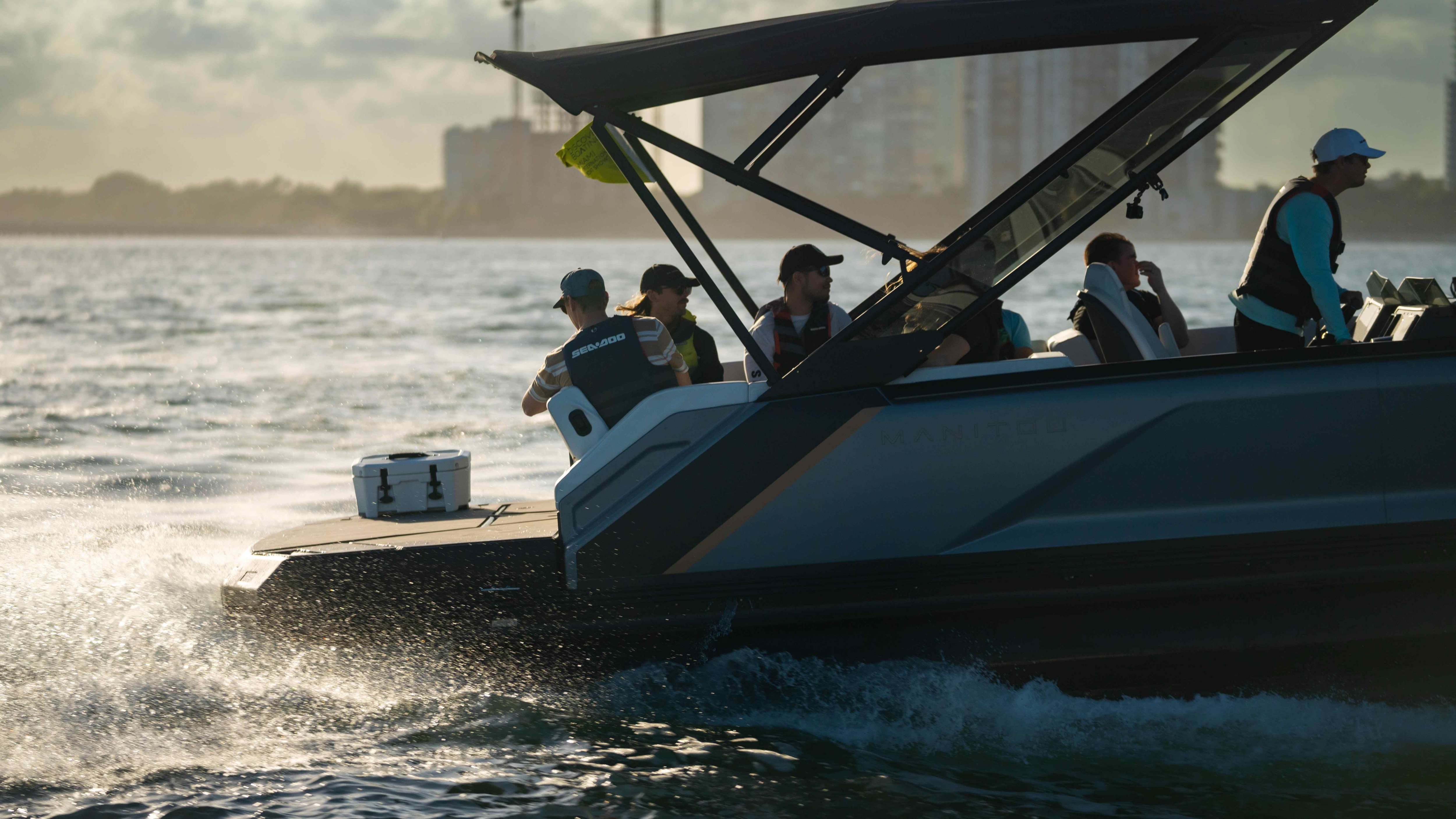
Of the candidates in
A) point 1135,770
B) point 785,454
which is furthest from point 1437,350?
point 785,454

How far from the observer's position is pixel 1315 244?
12.4ft

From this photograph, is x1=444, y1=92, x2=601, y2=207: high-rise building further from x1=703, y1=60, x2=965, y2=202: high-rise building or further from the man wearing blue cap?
the man wearing blue cap

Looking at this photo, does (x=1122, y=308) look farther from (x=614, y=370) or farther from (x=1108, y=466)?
(x=614, y=370)

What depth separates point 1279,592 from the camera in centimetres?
358

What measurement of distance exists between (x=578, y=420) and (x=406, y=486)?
A: 1.01 m

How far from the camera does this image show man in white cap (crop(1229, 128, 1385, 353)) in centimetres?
379

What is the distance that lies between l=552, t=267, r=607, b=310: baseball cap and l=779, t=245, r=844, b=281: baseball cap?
0.60 m

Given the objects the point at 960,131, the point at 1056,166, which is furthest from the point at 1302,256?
the point at 960,131

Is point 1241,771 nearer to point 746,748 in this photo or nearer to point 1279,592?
point 1279,592

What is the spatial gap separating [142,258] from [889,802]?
9883 cm

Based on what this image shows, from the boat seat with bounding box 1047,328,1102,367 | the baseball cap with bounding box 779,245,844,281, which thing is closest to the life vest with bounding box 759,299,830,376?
the baseball cap with bounding box 779,245,844,281

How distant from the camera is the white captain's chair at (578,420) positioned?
158 inches

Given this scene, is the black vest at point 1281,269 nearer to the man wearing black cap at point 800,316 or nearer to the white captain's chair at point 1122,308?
the white captain's chair at point 1122,308

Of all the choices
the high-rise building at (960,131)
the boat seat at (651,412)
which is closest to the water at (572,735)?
the boat seat at (651,412)
